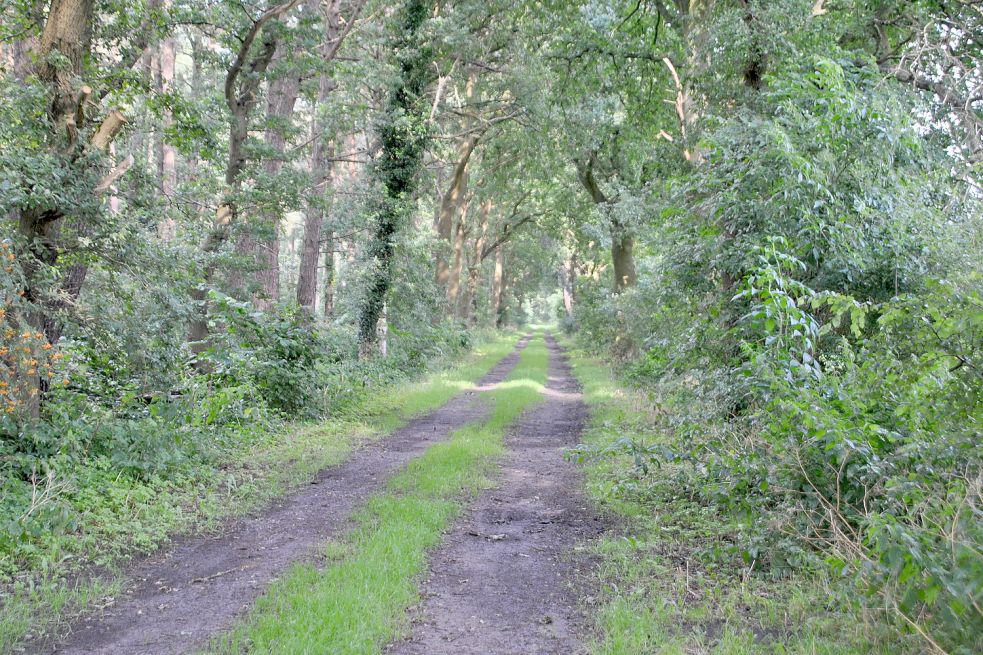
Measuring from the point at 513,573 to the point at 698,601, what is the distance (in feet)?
4.85

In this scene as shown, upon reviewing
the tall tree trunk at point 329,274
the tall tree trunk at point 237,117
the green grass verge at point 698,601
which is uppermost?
the tall tree trunk at point 237,117

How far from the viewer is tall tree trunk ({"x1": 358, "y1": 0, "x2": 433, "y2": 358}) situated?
51.5ft

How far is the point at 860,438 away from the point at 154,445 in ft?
23.3

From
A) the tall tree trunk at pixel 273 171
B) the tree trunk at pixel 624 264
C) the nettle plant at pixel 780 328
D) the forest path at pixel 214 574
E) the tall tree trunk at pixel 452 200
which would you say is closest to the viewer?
the forest path at pixel 214 574

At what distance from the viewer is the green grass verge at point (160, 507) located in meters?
4.64

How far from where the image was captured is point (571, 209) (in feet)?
92.6

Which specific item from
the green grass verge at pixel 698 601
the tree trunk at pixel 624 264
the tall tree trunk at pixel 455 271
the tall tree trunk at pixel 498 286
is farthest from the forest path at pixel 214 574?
the tall tree trunk at pixel 498 286

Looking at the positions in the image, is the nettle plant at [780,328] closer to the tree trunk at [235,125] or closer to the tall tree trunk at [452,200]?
the tree trunk at [235,125]

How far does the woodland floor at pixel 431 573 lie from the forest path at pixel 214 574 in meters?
0.01

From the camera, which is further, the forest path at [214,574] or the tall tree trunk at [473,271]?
the tall tree trunk at [473,271]

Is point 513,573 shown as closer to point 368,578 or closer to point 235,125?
point 368,578

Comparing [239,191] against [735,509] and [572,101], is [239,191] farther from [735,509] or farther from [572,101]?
[735,509]

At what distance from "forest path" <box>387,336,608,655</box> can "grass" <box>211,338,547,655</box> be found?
18 centimetres

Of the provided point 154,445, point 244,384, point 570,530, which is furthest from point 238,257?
point 570,530
